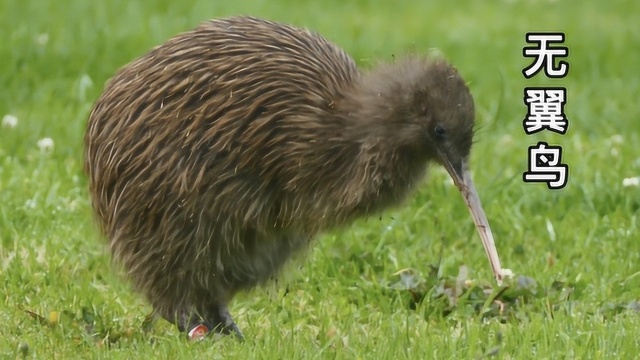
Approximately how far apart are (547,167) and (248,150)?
104 inches

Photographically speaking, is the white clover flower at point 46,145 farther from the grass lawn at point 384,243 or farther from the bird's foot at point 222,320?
the bird's foot at point 222,320

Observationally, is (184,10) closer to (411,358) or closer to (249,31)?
(249,31)

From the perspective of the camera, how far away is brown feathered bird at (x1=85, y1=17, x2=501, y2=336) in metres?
4.48

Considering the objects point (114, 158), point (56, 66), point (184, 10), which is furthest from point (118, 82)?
point (184, 10)

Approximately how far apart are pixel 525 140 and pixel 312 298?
8.88 ft

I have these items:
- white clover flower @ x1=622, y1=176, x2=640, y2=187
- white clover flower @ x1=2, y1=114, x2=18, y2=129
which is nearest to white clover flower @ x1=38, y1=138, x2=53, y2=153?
white clover flower @ x1=2, y1=114, x2=18, y2=129

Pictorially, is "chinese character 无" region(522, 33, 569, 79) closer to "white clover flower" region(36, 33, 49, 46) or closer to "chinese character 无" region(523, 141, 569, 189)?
"chinese character 无" region(523, 141, 569, 189)

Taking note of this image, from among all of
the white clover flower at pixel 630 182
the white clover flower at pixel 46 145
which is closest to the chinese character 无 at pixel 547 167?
the white clover flower at pixel 630 182

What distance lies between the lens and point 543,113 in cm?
722

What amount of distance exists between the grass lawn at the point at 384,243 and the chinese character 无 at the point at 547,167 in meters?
0.05

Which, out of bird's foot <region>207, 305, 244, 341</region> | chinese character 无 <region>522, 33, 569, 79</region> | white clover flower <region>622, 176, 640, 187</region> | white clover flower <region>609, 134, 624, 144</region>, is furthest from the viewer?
chinese character 无 <region>522, 33, 569, 79</region>

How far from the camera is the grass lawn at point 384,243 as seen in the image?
453 centimetres

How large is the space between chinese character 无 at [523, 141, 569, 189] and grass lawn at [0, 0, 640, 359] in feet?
0.18

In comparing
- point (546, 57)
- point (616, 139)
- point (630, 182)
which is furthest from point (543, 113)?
point (546, 57)
